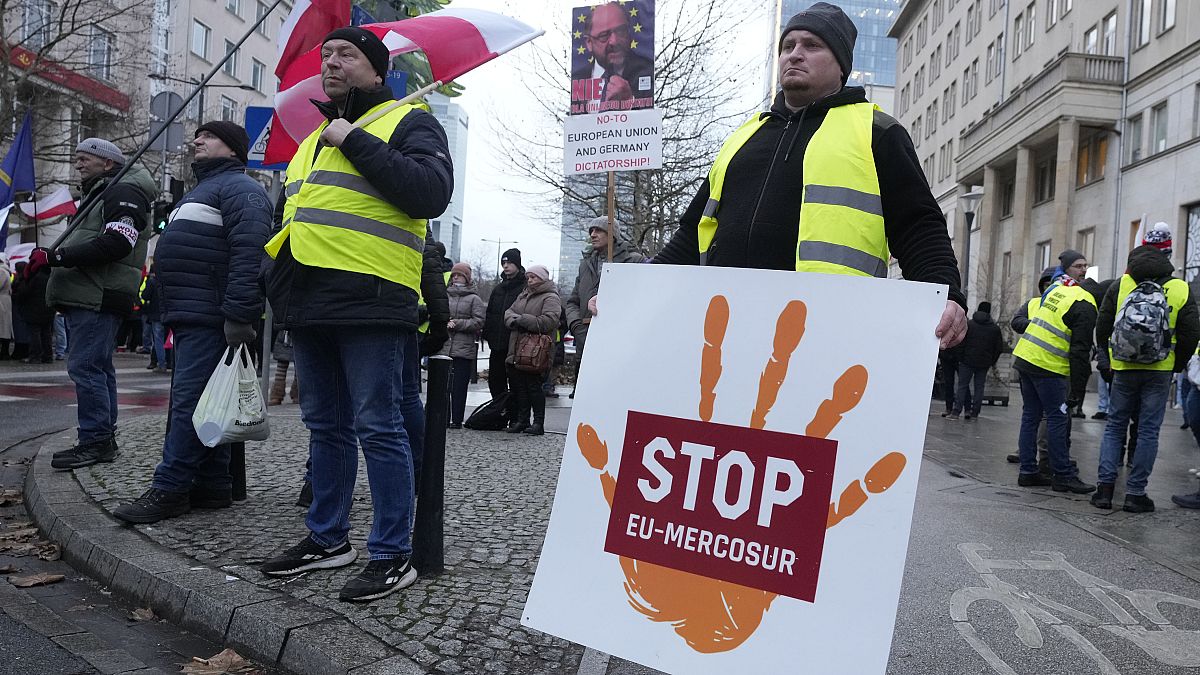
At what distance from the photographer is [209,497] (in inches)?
193

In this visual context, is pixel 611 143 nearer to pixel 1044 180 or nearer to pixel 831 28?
pixel 831 28

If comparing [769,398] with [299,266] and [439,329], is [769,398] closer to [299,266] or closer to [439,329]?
[299,266]

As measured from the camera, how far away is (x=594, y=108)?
759 cm

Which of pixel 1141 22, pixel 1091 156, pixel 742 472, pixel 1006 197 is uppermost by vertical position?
pixel 1141 22

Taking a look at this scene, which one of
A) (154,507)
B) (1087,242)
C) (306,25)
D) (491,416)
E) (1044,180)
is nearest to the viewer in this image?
(154,507)

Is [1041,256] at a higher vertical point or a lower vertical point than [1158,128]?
lower

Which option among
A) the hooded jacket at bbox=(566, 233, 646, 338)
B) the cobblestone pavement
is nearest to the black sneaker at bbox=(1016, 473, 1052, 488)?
the hooded jacket at bbox=(566, 233, 646, 338)

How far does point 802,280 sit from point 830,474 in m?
0.48

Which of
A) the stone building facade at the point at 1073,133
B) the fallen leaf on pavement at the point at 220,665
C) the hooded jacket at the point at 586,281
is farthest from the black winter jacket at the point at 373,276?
the stone building facade at the point at 1073,133

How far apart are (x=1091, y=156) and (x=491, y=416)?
29300 millimetres

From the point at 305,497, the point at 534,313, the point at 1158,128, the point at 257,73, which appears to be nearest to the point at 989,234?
the point at 1158,128

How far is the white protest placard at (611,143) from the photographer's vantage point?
7.48 meters

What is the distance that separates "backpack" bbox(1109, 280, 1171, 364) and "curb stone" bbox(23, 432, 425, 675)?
18.4 feet

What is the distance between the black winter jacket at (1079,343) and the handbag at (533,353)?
13.6ft
